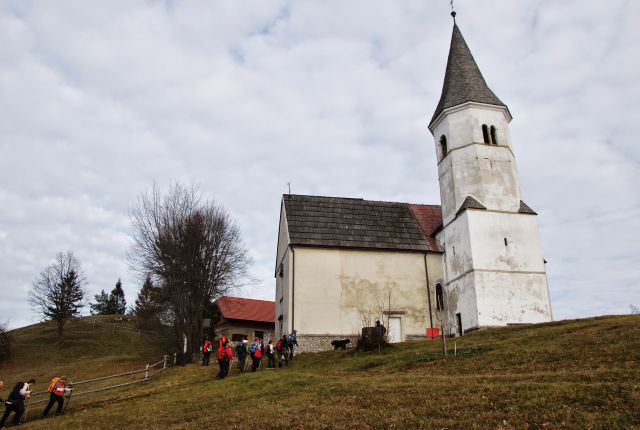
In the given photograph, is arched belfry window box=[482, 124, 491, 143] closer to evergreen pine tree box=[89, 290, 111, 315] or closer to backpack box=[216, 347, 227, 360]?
backpack box=[216, 347, 227, 360]

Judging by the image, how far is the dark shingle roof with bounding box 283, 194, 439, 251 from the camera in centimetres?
3108

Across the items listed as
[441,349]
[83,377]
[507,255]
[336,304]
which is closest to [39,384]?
[83,377]

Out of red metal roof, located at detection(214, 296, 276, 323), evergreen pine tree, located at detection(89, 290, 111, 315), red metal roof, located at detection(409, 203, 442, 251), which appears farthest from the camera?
evergreen pine tree, located at detection(89, 290, 111, 315)

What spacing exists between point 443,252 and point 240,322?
989 inches

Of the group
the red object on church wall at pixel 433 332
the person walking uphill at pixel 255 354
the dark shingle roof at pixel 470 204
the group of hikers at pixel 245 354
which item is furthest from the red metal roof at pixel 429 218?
the person walking uphill at pixel 255 354

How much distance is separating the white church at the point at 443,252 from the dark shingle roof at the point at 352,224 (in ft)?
0.24

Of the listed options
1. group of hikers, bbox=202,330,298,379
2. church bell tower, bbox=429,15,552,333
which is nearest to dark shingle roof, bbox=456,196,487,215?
church bell tower, bbox=429,15,552,333

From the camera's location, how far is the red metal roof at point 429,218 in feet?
107

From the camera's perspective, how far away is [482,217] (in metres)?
28.2

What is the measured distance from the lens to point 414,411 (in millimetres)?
10719

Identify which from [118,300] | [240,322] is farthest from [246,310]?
[118,300]

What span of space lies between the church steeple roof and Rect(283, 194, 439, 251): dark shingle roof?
6.85 meters

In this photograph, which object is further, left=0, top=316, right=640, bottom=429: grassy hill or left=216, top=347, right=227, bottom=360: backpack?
left=216, top=347, right=227, bottom=360: backpack

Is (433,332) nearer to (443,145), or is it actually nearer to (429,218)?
(429,218)
